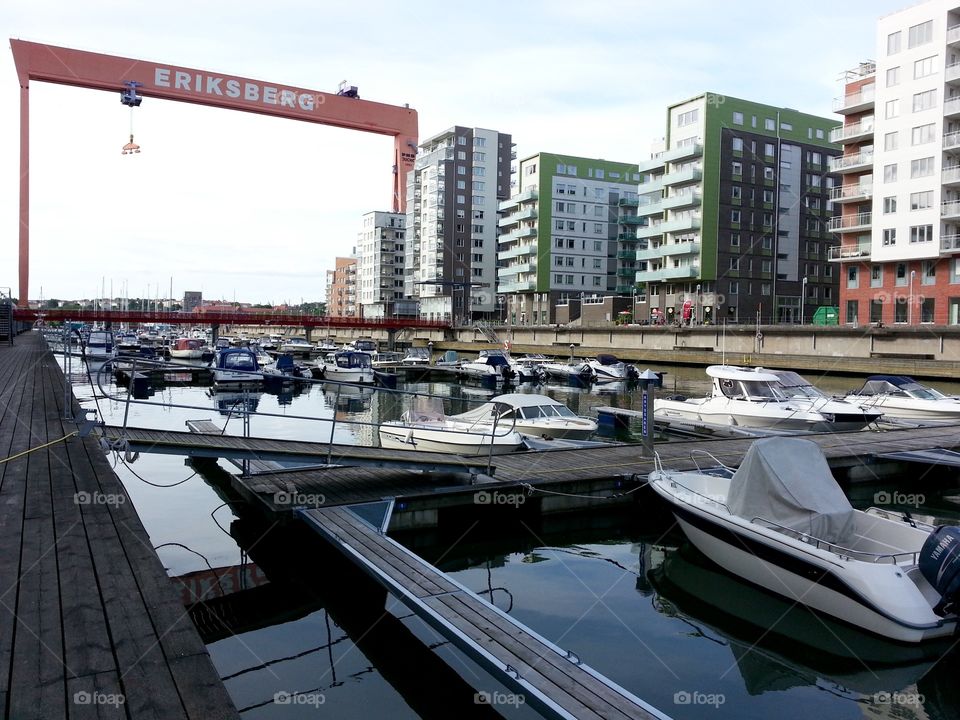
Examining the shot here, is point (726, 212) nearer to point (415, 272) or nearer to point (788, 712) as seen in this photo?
point (415, 272)

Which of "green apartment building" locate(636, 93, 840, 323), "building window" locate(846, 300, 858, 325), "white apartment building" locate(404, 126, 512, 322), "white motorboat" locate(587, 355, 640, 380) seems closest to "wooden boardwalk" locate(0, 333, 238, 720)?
"white motorboat" locate(587, 355, 640, 380)

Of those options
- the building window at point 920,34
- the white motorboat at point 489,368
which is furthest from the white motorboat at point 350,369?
the building window at point 920,34

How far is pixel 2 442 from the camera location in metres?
13.7

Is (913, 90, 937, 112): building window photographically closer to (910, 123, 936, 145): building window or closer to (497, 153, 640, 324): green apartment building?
(910, 123, 936, 145): building window

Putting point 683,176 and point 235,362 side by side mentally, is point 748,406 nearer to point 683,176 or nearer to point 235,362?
point 235,362

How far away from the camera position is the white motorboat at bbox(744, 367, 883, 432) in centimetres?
2691

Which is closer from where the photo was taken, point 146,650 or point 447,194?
point 146,650

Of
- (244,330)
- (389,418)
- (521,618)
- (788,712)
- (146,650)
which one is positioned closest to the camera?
(146,650)

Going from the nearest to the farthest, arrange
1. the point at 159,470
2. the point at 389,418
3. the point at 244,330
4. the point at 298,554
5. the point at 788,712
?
the point at 788,712
the point at 298,554
the point at 159,470
the point at 389,418
the point at 244,330

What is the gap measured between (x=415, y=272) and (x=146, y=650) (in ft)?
418

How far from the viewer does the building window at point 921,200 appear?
59.6 m

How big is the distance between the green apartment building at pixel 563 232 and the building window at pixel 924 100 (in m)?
48.4

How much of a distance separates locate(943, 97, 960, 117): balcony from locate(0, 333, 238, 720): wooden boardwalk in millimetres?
65382

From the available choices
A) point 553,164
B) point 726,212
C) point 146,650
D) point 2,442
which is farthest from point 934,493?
point 553,164
